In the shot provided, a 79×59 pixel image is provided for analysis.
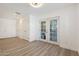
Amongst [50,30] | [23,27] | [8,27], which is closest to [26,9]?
[23,27]

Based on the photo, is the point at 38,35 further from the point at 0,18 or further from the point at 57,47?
the point at 0,18

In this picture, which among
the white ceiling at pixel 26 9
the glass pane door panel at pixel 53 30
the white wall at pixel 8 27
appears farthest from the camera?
the glass pane door panel at pixel 53 30

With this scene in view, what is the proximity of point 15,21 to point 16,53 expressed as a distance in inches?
29.1

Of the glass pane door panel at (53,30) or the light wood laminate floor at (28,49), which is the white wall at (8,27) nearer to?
the light wood laminate floor at (28,49)

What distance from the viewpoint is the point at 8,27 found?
6.28ft

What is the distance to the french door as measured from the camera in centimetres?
193

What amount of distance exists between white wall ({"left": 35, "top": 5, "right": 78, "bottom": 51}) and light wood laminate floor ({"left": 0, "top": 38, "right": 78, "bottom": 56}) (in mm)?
197

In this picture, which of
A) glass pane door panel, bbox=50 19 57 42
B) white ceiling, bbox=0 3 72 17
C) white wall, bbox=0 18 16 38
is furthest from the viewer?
glass pane door panel, bbox=50 19 57 42

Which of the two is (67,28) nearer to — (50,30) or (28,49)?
(50,30)

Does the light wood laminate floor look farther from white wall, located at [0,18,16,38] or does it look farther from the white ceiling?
the white ceiling

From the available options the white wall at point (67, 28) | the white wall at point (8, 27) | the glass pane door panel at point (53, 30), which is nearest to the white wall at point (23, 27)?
the white wall at point (8, 27)

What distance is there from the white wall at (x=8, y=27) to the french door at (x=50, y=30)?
0.70 m

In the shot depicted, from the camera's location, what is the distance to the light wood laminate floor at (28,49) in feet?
5.47

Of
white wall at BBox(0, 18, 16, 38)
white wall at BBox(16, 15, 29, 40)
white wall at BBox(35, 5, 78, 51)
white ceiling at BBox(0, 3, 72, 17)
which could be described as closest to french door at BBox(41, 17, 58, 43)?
white wall at BBox(35, 5, 78, 51)
